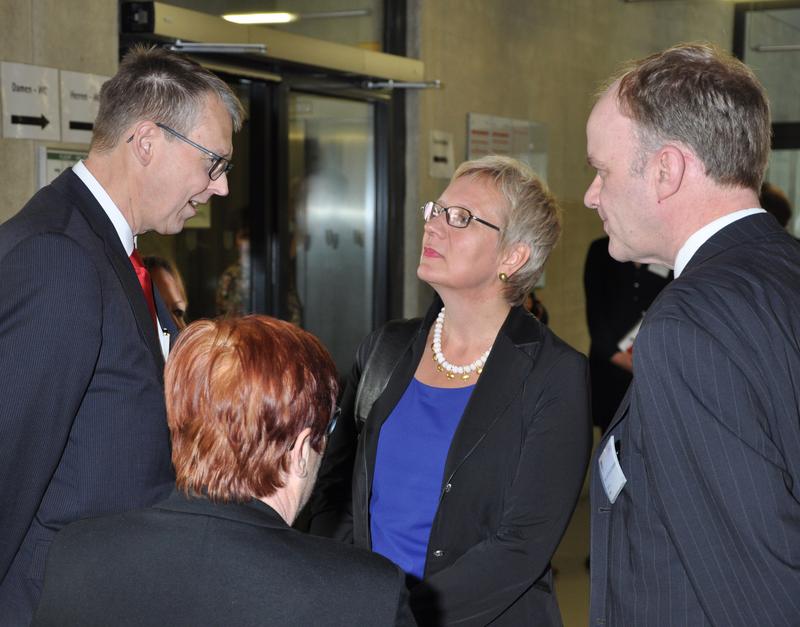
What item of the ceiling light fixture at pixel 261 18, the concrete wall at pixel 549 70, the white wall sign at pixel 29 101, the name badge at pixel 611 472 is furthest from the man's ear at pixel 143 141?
the concrete wall at pixel 549 70

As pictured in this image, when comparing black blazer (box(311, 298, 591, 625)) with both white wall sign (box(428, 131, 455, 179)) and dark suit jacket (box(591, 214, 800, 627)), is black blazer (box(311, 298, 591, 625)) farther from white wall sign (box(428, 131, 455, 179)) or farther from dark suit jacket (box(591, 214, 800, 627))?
white wall sign (box(428, 131, 455, 179))

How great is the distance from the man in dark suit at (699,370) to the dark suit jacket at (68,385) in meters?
0.89

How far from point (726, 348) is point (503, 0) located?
18.3 ft

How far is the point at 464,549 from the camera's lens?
87.4 inches

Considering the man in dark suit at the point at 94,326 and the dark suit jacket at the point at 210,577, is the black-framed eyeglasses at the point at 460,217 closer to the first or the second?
the man in dark suit at the point at 94,326

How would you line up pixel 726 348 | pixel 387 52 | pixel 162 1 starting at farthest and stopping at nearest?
pixel 387 52, pixel 162 1, pixel 726 348

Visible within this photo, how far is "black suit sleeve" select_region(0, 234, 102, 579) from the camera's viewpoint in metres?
1.79

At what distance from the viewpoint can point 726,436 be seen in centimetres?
139

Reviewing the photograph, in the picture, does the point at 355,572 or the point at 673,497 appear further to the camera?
the point at 673,497

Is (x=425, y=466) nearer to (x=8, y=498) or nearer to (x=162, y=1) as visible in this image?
(x=8, y=498)

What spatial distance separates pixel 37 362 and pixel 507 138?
5.22 meters

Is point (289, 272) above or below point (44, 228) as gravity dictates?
below

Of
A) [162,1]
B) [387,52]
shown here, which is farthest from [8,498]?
[387,52]

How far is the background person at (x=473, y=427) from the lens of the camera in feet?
7.25
